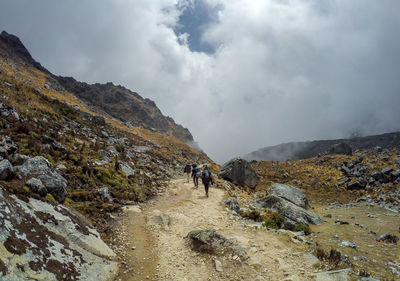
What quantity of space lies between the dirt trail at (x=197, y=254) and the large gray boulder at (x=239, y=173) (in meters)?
16.6

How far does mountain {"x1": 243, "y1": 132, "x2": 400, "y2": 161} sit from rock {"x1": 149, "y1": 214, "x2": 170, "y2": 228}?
4319 inches

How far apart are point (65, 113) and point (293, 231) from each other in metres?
35.3

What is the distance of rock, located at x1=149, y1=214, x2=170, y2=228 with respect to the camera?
1252 cm

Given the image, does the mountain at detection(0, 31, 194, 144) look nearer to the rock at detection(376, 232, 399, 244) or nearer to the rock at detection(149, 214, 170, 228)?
the rock at detection(149, 214, 170, 228)

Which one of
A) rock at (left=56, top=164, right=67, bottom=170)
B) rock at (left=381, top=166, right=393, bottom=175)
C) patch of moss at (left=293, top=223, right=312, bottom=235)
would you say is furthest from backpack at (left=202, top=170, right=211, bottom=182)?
rock at (left=381, top=166, right=393, bottom=175)

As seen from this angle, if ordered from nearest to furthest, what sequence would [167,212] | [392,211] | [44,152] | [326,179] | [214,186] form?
1. [167,212]
2. [44,152]
3. [392,211]
4. [214,186]
5. [326,179]

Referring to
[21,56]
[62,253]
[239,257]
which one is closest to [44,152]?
[62,253]

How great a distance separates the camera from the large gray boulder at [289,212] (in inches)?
573

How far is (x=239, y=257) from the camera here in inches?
360

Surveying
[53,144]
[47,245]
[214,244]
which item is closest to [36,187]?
[47,245]

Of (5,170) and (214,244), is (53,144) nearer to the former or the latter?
(5,170)

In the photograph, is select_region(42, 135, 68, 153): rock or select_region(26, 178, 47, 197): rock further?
select_region(42, 135, 68, 153): rock

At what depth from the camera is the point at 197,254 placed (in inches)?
371

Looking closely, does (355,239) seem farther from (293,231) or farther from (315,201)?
(315,201)
